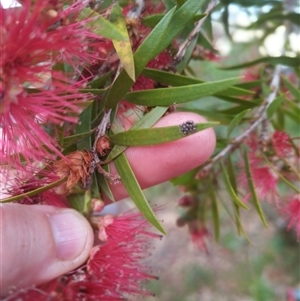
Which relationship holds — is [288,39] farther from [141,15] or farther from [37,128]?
[37,128]

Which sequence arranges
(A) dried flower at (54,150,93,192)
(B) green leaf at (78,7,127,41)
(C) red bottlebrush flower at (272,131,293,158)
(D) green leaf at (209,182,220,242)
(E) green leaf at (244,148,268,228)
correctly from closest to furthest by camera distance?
1. (B) green leaf at (78,7,127,41)
2. (A) dried flower at (54,150,93,192)
3. (E) green leaf at (244,148,268,228)
4. (C) red bottlebrush flower at (272,131,293,158)
5. (D) green leaf at (209,182,220,242)

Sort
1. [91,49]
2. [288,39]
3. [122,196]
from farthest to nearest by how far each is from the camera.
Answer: [288,39], [122,196], [91,49]

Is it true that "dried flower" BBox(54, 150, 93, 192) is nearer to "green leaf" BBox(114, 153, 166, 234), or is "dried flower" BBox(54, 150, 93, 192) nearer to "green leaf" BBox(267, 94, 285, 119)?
"green leaf" BBox(114, 153, 166, 234)

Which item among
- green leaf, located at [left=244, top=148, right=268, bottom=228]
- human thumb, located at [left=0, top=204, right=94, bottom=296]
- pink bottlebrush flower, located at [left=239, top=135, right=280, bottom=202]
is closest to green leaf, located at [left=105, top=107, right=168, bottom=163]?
human thumb, located at [left=0, top=204, right=94, bottom=296]

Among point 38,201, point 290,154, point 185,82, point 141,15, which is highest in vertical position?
point 141,15

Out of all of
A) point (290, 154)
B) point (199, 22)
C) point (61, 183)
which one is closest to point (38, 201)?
point (61, 183)

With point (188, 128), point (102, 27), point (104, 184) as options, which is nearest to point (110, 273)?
point (104, 184)

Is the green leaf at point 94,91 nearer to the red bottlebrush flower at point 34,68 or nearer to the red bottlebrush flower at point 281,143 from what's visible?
the red bottlebrush flower at point 34,68
